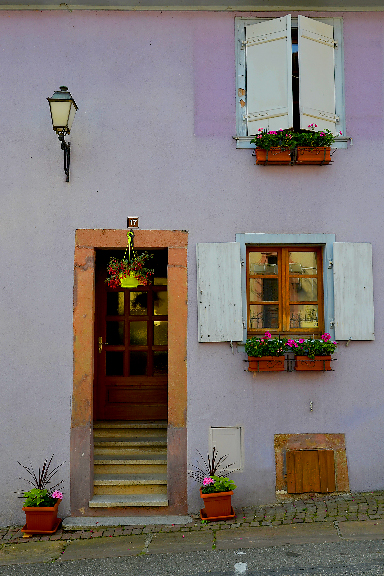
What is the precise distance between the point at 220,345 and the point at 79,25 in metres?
3.80

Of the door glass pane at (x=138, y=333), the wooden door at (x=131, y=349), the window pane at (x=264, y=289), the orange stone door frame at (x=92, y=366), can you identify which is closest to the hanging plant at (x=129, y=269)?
the orange stone door frame at (x=92, y=366)

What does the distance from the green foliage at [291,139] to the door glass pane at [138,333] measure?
2759 millimetres

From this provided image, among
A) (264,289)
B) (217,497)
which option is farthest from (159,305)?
(217,497)

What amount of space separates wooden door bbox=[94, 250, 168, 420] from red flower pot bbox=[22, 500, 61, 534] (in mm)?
1818

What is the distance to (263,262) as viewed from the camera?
20.9 ft

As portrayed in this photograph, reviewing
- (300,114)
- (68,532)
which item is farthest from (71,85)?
(68,532)

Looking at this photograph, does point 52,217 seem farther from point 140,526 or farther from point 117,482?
point 140,526

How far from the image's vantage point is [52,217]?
617 cm

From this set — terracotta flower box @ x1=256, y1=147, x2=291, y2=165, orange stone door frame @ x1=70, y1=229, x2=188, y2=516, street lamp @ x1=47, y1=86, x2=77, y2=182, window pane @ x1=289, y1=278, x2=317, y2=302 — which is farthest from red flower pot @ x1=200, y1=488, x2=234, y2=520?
street lamp @ x1=47, y1=86, x2=77, y2=182

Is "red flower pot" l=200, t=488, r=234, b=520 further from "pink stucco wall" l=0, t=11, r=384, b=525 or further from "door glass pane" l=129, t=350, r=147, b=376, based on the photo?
"door glass pane" l=129, t=350, r=147, b=376

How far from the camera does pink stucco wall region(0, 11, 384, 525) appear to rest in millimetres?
6051

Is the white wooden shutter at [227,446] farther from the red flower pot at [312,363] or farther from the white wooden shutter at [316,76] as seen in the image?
the white wooden shutter at [316,76]

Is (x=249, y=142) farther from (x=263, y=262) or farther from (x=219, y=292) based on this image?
(x=219, y=292)

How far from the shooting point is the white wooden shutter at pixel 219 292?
605 cm
